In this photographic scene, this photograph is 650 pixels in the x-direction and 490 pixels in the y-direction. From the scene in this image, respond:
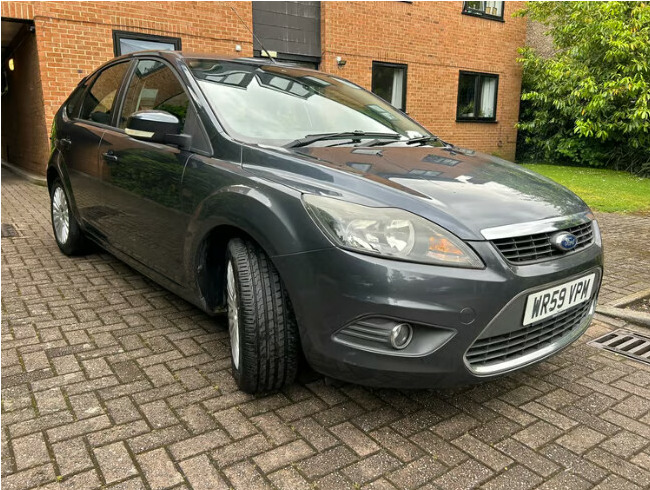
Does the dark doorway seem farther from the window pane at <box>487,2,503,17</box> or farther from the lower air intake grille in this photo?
the window pane at <box>487,2,503,17</box>

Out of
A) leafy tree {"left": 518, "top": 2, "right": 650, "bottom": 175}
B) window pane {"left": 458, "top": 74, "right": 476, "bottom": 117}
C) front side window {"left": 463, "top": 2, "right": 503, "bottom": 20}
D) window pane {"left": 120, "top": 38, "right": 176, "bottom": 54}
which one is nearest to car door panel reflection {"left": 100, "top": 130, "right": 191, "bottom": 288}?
window pane {"left": 120, "top": 38, "right": 176, "bottom": 54}

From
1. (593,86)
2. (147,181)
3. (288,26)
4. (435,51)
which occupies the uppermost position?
(288,26)

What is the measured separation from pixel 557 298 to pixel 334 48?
33.1ft

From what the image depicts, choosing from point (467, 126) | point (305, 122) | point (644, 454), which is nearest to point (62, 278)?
point (305, 122)

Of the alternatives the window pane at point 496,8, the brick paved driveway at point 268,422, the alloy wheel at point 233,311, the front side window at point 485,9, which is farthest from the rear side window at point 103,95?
the window pane at point 496,8

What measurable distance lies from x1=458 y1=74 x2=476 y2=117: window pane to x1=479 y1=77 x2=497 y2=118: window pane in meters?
0.46

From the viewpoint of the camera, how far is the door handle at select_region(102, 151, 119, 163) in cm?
343

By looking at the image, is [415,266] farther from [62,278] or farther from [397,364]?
[62,278]

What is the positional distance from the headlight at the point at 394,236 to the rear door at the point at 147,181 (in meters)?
1.07

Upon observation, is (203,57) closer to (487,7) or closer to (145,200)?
(145,200)

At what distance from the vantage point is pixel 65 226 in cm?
470

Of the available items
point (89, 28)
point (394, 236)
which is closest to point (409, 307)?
point (394, 236)

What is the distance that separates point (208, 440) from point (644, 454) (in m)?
1.78

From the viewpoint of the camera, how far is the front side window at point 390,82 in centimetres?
1226
